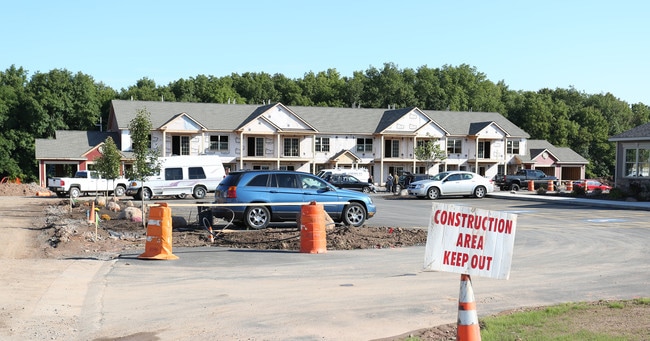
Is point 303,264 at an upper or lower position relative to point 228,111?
lower

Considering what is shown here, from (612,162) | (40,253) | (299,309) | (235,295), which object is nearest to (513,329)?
(299,309)

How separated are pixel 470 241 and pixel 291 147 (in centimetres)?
5773

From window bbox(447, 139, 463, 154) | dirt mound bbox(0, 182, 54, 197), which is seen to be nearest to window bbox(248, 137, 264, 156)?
dirt mound bbox(0, 182, 54, 197)

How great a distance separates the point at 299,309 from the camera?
29.9 ft

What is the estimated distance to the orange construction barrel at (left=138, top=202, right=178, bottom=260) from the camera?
543 inches

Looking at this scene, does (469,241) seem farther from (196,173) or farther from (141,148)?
(196,173)

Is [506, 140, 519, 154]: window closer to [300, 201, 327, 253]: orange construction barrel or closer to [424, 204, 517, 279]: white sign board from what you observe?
[300, 201, 327, 253]: orange construction barrel

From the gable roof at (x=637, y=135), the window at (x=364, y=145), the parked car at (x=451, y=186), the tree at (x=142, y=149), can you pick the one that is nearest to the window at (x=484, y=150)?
the window at (x=364, y=145)

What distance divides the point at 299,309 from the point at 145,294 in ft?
8.65

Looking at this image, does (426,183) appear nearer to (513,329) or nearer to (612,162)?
(513,329)

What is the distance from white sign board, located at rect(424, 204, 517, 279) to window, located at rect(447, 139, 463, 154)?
64.2m

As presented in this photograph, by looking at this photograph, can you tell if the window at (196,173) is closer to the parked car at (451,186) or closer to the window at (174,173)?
the window at (174,173)

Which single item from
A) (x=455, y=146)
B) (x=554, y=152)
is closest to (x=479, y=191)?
(x=455, y=146)

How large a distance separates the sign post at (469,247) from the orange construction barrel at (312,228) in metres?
8.65
